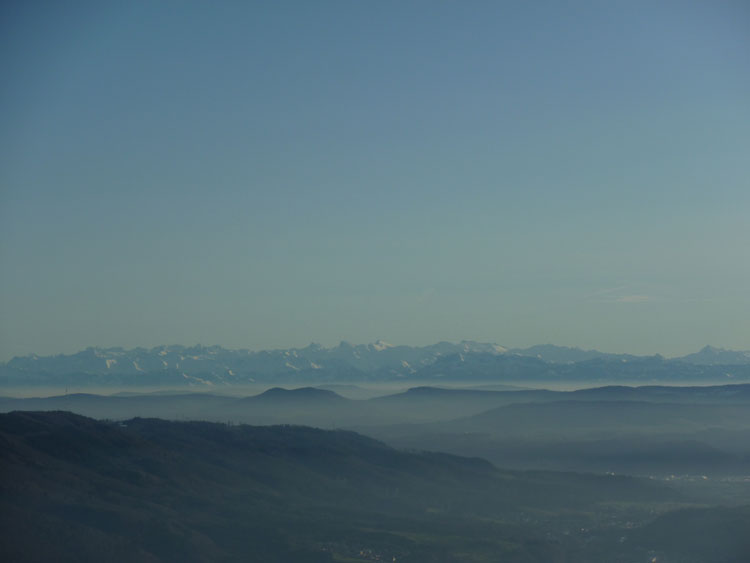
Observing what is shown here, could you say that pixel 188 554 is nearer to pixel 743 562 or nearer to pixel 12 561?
pixel 12 561

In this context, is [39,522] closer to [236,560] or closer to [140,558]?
[140,558]

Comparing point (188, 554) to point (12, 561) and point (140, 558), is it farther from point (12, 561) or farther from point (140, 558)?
point (12, 561)

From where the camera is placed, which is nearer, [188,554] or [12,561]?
[12,561]

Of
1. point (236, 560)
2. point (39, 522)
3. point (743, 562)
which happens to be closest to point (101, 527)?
point (39, 522)

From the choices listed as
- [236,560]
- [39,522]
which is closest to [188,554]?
[236,560]

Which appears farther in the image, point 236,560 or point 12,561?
point 236,560

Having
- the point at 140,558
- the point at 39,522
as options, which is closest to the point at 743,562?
the point at 140,558
